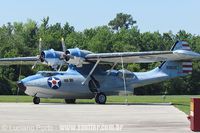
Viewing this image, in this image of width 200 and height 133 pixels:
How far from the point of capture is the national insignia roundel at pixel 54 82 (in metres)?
38.9

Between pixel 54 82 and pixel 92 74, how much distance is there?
303cm

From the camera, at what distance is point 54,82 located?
128 feet

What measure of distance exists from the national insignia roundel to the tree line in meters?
31.9

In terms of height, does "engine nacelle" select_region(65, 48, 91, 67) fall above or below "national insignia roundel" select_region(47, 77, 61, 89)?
above

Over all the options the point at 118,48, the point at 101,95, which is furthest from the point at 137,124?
the point at 118,48

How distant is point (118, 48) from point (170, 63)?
57.4 metres

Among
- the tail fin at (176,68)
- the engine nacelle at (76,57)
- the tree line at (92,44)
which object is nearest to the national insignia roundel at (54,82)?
the engine nacelle at (76,57)

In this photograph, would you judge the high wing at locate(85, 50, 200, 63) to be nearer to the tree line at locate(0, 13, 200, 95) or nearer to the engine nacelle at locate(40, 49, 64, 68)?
the engine nacelle at locate(40, 49, 64, 68)

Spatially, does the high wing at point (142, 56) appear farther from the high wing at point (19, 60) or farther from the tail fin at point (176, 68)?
the high wing at point (19, 60)

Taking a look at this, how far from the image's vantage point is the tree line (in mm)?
80750

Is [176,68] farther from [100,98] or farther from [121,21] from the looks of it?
[121,21]

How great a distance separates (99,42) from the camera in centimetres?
10275

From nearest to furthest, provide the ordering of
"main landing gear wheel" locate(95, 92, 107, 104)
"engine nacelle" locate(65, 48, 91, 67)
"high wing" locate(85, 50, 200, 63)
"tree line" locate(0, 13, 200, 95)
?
"high wing" locate(85, 50, 200, 63), "engine nacelle" locate(65, 48, 91, 67), "main landing gear wheel" locate(95, 92, 107, 104), "tree line" locate(0, 13, 200, 95)

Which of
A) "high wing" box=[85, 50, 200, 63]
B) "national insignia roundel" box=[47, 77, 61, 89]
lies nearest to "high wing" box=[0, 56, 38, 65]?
"national insignia roundel" box=[47, 77, 61, 89]
